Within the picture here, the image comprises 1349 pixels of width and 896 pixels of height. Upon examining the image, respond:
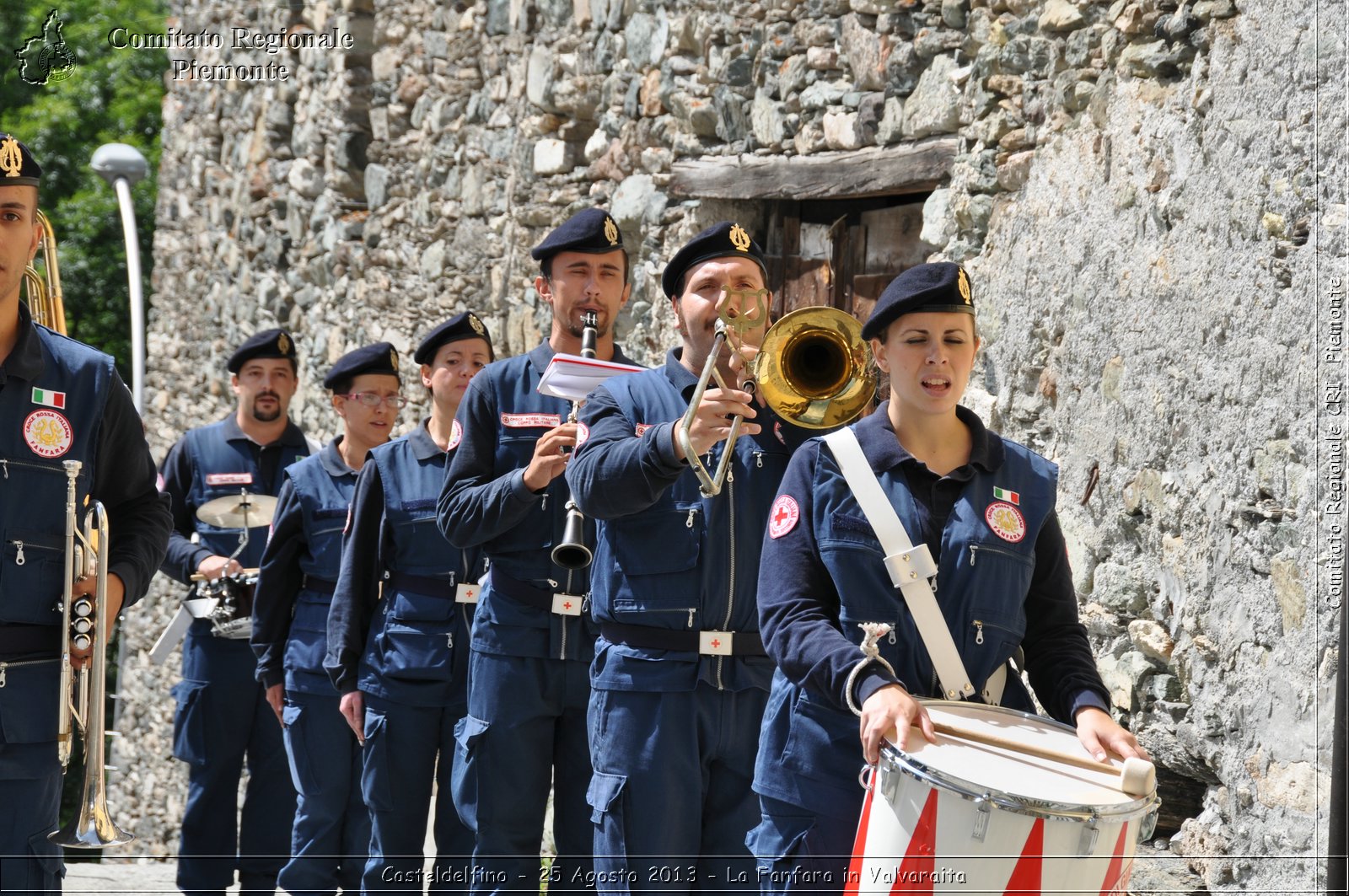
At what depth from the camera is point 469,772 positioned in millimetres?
4453

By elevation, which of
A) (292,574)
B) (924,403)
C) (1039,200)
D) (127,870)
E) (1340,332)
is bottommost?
(127,870)

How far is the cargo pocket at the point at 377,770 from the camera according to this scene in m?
5.07

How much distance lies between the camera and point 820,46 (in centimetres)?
646

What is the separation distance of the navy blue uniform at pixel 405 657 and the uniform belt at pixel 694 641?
1537 millimetres

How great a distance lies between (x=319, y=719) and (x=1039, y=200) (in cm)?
317

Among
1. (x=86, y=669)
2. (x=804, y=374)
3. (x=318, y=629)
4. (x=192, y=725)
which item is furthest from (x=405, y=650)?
(x=804, y=374)

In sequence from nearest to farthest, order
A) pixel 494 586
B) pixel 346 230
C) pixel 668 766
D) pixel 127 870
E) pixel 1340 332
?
pixel 668 766 < pixel 1340 332 < pixel 494 586 < pixel 127 870 < pixel 346 230

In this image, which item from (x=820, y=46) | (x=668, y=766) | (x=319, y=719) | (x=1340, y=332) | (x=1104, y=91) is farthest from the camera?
(x=820, y=46)

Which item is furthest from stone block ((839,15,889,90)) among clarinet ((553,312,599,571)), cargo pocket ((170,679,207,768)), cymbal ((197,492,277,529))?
cargo pocket ((170,679,207,768))

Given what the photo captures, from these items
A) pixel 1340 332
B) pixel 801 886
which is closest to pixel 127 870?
pixel 801 886

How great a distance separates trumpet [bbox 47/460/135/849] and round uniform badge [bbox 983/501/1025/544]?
6.42 feet

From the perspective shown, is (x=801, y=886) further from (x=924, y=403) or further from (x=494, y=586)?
(x=494, y=586)

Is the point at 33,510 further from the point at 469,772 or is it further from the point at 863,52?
the point at 863,52

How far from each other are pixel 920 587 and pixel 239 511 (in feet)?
14.2
